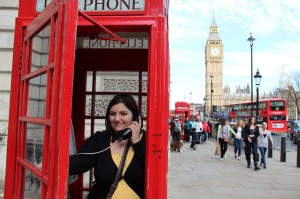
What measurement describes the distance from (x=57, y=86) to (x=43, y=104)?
1.01ft

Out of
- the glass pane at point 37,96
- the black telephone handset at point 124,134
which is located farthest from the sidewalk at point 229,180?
the glass pane at point 37,96

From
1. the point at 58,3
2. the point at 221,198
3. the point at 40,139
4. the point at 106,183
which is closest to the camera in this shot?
the point at 58,3

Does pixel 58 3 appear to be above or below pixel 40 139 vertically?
above

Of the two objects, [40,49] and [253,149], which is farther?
[253,149]

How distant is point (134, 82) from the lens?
3842 millimetres

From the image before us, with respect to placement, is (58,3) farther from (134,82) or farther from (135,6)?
(134,82)

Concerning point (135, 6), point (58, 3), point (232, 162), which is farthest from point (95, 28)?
point (232, 162)

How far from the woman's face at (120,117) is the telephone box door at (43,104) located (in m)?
0.59

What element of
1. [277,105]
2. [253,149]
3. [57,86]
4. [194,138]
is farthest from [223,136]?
[277,105]

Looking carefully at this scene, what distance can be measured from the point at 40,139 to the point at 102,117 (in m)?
1.99

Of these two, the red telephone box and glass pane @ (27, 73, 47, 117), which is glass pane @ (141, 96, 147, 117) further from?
glass pane @ (27, 73, 47, 117)

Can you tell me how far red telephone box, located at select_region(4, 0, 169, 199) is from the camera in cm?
170

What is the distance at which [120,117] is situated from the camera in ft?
8.20

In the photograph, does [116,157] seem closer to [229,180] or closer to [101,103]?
[101,103]
